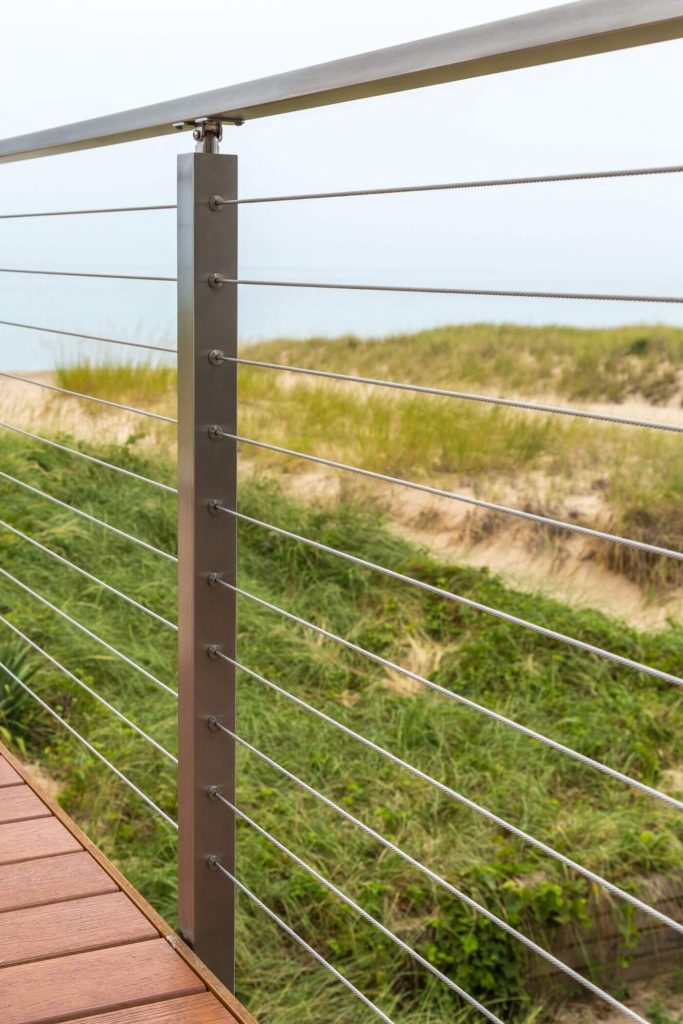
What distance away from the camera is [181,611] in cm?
148

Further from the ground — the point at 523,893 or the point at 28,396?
the point at 28,396

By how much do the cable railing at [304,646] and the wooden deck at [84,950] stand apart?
0.27 feet

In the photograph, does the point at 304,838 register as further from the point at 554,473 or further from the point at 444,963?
the point at 554,473

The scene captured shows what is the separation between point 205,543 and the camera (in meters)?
1.44

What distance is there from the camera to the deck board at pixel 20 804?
181cm

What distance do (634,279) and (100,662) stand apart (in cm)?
525

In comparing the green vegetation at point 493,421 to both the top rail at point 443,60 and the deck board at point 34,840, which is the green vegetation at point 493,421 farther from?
the top rail at point 443,60

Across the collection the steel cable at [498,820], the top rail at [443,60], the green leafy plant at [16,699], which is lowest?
the green leafy plant at [16,699]

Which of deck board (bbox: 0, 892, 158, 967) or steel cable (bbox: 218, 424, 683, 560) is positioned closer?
steel cable (bbox: 218, 424, 683, 560)

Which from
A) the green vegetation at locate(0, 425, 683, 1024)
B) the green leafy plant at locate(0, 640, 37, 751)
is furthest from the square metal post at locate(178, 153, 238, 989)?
the green leafy plant at locate(0, 640, 37, 751)

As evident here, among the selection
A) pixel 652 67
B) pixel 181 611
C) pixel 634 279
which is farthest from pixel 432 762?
pixel 652 67

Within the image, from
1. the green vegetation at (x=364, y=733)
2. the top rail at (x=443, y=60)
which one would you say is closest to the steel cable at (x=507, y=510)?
the top rail at (x=443, y=60)

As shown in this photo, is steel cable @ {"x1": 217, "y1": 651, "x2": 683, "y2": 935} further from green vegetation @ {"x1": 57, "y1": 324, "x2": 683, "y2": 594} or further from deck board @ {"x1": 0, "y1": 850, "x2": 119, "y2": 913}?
green vegetation @ {"x1": 57, "y1": 324, "x2": 683, "y2": 594}

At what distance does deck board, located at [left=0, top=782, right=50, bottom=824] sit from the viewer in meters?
1.81
